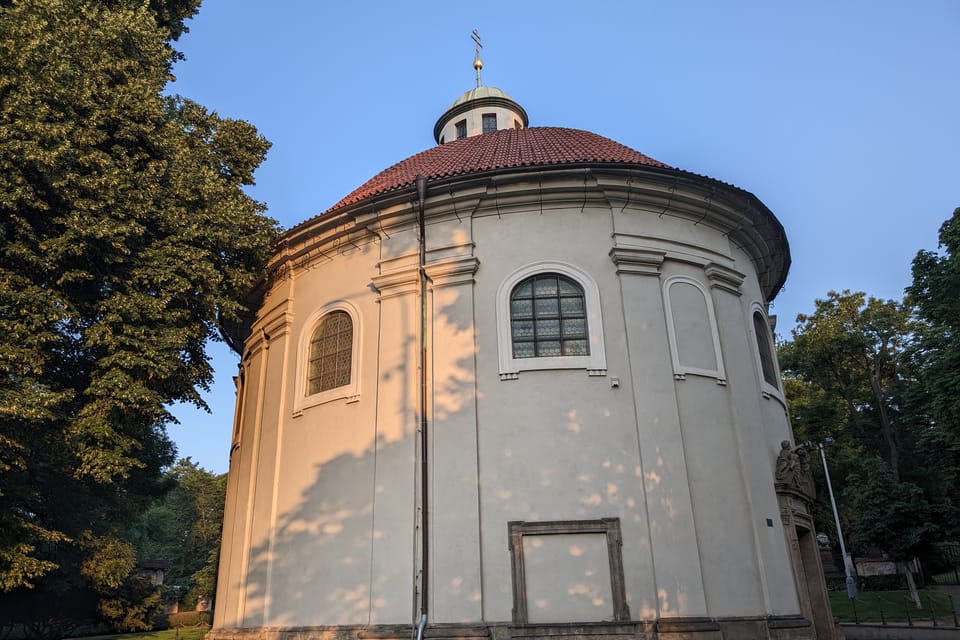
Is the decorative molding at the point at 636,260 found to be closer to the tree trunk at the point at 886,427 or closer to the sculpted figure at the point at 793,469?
the sculpted figure at the point at 793,469

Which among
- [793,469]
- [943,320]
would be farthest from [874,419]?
[793,469]

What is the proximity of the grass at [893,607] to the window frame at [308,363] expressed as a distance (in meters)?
17.3

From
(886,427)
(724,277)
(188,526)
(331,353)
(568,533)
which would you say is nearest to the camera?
(568,533)

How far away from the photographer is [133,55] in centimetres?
1299

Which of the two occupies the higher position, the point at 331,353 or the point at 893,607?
the point at 331,353

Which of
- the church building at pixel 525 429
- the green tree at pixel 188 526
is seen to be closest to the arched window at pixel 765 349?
the church building at pixel 525 429

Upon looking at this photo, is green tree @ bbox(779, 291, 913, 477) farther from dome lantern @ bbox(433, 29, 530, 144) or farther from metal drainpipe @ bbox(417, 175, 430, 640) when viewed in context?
metal drainpipe @ bbox(417, 175, 430, 640)

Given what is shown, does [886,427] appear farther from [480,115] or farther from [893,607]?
[480,115]

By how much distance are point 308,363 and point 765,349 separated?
29.8 feet

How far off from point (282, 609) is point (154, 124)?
27.7 ft

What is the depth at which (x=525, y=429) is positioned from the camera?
11383mm

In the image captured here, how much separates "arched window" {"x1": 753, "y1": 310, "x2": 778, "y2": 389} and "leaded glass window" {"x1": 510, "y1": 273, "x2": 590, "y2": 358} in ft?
13.3

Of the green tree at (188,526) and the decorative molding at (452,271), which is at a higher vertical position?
the green tree at (188,526)

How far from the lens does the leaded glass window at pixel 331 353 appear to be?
1323 centimetres
